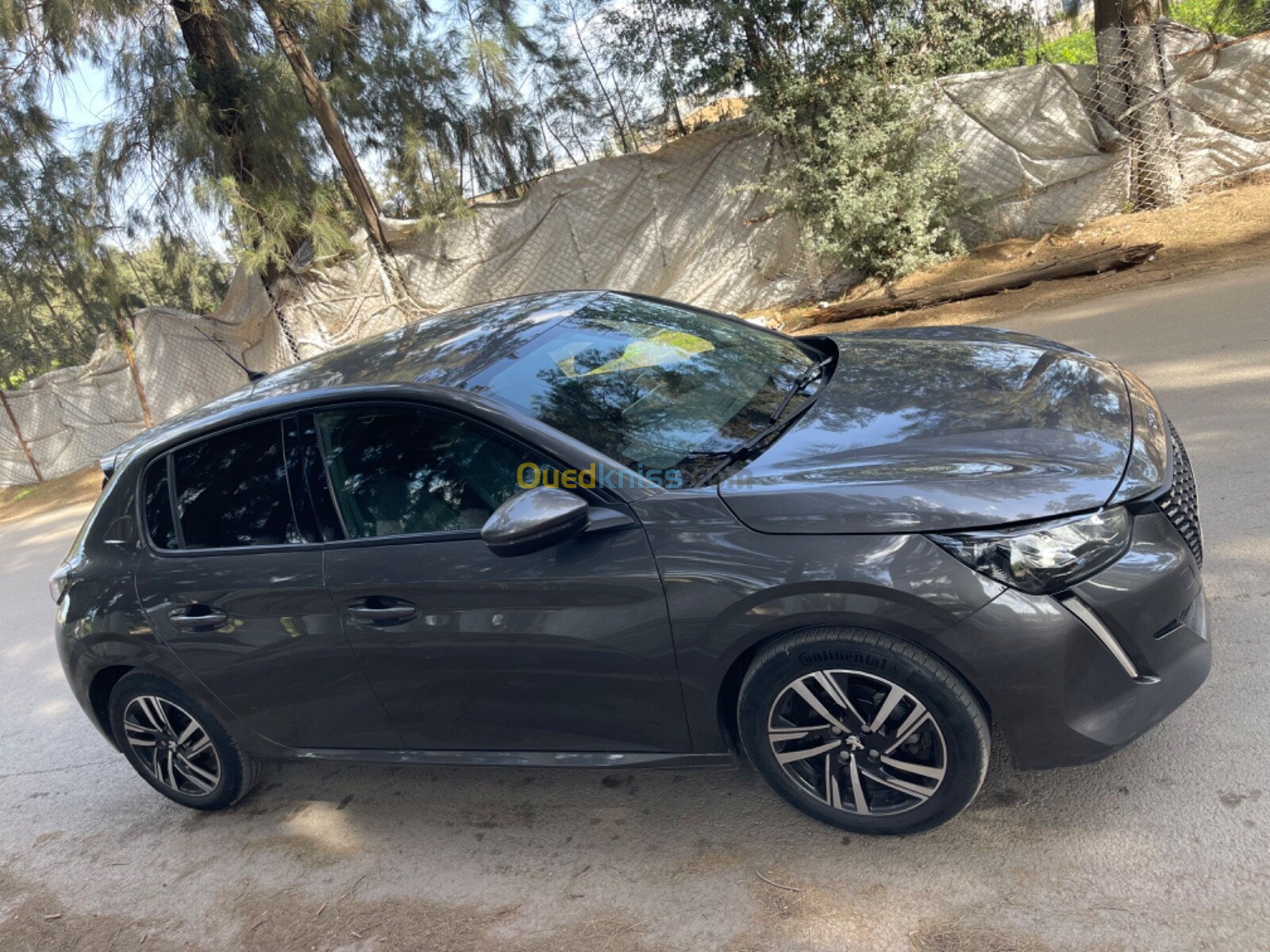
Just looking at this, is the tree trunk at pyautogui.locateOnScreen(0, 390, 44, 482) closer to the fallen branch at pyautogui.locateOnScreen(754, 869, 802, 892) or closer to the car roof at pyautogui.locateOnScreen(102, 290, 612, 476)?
the car roof at pyautogui.locateOnScreen(102, 290, 612, 476)

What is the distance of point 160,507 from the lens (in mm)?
3750

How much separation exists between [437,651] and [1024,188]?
34.3 feet

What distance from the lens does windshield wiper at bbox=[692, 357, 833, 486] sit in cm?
290

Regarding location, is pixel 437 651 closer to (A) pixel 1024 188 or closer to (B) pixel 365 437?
(B) pixel 365 437

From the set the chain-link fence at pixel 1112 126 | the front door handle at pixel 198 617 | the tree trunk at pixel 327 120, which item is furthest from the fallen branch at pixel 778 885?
the tree trunk at pixel 327 120

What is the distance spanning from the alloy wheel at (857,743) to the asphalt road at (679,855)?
0.67 feet

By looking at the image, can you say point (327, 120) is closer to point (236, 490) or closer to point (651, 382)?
point (236, 490)

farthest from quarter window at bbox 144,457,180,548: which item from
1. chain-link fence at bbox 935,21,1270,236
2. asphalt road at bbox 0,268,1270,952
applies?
chain-link fence at bbox 935,21,1270,236

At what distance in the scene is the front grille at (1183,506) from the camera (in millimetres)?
2689

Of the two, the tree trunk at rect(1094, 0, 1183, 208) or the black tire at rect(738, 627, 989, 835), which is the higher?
the tree trunk at rect(1094, 0, 1183, 208)

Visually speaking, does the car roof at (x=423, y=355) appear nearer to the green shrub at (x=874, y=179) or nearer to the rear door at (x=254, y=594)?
the rear door at (x=254, y=594)

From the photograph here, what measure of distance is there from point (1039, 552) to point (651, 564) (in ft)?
3.45

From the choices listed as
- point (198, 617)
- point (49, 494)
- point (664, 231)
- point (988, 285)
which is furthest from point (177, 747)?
point (49, 494)

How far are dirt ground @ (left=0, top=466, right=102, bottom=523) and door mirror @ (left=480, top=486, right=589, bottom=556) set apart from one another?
1431cm
